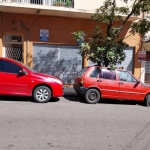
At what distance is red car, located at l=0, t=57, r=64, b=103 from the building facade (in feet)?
15.8

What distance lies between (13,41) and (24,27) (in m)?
1.06

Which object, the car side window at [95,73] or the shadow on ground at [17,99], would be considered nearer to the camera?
the shadow on ground at [17,99]

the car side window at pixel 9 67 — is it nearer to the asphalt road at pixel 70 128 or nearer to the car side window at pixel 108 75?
the asphalt road at pixel 70 128

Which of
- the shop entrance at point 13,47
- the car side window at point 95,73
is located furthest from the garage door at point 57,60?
the car side window at point 95,73

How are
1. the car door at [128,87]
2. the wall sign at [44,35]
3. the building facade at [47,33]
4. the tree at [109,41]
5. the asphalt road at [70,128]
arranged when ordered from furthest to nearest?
the wall sign at [44,35], the building facade at [47,33], the tree at [109,41], the car door at [128,87], the asphalt road at [70,128]

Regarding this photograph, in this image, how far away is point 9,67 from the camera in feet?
28.7

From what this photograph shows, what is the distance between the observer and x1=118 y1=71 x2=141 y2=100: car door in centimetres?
941

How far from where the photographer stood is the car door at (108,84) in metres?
9.30

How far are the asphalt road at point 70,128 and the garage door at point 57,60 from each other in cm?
559

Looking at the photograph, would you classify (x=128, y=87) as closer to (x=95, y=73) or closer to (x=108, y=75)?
(x=108, y=75)

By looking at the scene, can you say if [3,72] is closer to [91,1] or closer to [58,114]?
[58,114]

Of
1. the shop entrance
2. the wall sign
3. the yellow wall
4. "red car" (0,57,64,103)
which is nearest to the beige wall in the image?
the yellow wall

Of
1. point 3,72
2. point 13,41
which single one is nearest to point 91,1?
point 13,41

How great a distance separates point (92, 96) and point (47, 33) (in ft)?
19.4
